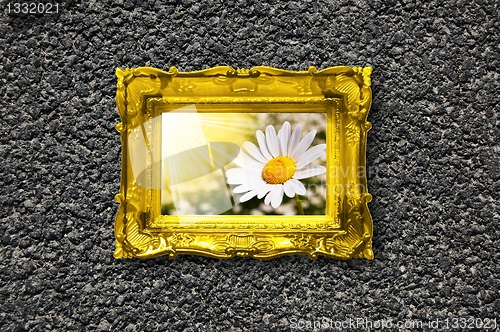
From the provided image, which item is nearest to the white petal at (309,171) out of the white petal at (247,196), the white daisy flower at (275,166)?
the white daisy flower at (275,166)

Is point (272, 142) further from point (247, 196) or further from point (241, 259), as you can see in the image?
point (241, 259)

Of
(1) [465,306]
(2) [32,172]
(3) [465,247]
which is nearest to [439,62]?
(3) [465,247]

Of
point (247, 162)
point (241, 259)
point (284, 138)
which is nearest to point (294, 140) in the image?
point (284, 138)

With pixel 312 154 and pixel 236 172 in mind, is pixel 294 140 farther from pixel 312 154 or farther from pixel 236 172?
pixel 236 172

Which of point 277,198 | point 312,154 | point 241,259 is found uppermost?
point 312,154

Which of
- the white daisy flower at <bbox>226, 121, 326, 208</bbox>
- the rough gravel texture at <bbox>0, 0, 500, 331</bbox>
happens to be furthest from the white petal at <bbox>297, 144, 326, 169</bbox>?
the rough gravel texture at <bbox>0, 0, 500, 331</bbox>

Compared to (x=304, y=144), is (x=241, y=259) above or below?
below
